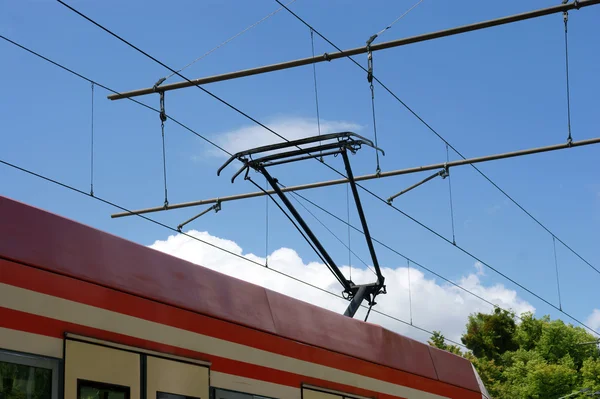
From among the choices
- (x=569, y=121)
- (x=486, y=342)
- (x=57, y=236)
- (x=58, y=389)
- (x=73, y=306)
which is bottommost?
(x=58, y=389)

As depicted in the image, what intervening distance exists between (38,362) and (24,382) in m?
0.16

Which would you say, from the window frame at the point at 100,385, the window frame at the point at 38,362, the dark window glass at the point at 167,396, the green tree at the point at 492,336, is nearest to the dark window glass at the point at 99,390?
the window frame at the point at 100,385

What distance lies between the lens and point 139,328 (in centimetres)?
680

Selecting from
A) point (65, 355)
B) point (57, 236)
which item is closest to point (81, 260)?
point (57, 236)

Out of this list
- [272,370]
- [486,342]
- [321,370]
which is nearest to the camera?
[272,370]

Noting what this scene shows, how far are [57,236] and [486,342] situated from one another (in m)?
57.8

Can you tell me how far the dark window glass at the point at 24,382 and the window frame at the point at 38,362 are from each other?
0.7 inches

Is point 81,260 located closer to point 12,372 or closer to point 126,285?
point 126,285

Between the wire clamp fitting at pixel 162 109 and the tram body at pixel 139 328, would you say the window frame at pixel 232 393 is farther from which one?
the wire clamp fitting at pixel 162 109

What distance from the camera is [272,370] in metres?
8.20

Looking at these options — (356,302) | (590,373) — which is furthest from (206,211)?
(590,373)

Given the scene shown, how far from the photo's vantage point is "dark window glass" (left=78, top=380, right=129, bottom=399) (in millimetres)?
6242

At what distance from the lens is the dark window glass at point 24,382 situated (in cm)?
573

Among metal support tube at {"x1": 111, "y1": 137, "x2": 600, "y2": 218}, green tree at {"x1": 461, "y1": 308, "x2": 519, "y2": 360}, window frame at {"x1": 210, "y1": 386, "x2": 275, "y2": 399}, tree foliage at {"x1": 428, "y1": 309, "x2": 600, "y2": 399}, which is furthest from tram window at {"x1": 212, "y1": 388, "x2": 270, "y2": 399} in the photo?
green tree at {"x1": 461, "y1": 308, "x2": 519, "y2": 360}
